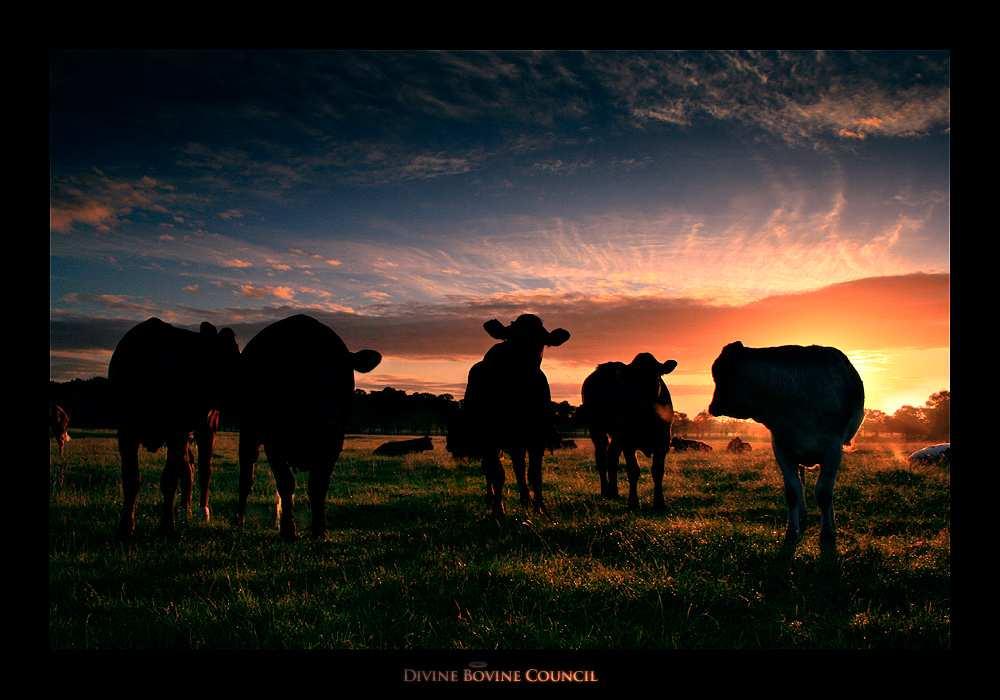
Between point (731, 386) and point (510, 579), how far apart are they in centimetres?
333

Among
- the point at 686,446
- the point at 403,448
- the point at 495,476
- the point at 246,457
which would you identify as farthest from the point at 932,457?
the point at 403,448

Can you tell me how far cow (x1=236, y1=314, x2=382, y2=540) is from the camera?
7.12 metres

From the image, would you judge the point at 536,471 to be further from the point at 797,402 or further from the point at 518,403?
the point at 797,402

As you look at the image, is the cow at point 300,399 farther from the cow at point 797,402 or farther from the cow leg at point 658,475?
the cow leg at point 658,475

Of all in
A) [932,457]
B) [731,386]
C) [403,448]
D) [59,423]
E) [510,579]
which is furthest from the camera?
[403,448]

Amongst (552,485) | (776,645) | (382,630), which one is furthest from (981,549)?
(552,485)

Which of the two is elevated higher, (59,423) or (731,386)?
(731,386)

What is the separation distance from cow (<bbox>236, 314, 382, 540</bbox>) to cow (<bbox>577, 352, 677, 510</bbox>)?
5.63 metres

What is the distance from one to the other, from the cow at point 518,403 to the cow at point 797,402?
3243mm

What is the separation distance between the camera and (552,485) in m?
14.1

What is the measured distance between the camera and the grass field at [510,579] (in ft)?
13.9

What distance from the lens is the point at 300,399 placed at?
7.20m

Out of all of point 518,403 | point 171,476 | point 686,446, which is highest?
point 518,403

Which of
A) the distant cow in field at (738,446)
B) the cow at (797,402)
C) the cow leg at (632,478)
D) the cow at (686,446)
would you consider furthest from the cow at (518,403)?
the distant cow in field at (738,446)
